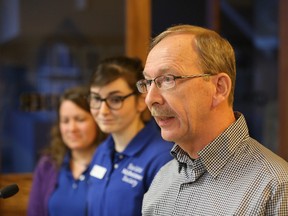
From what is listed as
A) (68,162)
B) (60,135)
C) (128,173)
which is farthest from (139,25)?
(128,173)

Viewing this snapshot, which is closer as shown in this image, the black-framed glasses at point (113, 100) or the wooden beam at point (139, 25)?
the black-framed glasses at point (113, 100)

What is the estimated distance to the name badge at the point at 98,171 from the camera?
2.09 m

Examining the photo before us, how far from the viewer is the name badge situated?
6.87ft

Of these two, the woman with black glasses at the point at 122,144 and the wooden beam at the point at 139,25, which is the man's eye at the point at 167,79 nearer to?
the woman with black glasses at the point at 122,144

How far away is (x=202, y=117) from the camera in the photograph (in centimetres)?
133

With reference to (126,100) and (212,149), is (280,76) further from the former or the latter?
(212,149)

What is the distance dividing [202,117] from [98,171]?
2.92 ft

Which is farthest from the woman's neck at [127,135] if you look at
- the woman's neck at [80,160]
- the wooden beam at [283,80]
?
the wooden beam at [283,80]

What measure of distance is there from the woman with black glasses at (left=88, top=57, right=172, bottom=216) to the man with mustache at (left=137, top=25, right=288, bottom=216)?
54 centimetres

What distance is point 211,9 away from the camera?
11.8 feet

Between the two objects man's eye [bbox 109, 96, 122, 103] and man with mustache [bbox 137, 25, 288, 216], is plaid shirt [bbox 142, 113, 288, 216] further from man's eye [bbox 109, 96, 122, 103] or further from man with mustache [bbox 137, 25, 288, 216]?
man's eye [bbox 109, 96, 122, 103]

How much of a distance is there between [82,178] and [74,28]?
123cm

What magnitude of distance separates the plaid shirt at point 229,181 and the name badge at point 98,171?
64 centimetres

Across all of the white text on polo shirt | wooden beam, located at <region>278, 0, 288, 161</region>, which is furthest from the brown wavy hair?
wooden beam, located at <region>278, 0, 288, 161</region>
